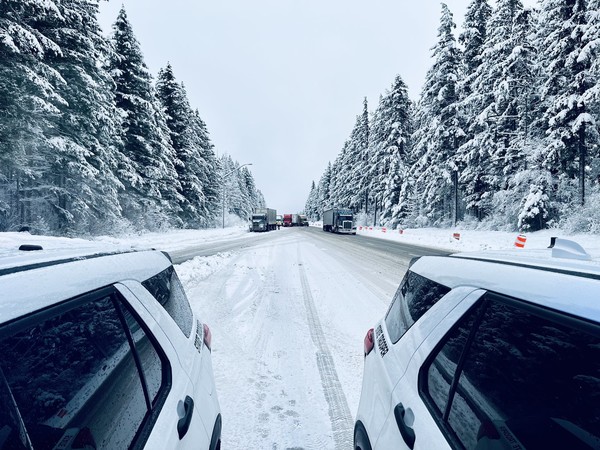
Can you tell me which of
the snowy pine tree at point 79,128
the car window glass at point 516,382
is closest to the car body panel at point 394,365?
the car window glass at point 516,382

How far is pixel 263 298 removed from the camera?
8172 millimetres

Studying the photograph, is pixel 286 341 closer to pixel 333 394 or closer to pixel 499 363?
pixel 333 394

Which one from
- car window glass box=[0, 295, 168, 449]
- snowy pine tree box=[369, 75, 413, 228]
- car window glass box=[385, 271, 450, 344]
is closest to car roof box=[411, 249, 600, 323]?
car window glass box=[385, 271, 450, 344]

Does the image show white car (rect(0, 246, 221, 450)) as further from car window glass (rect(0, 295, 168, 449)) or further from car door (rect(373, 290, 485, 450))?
car door (rect(373, 290, 485, 450))

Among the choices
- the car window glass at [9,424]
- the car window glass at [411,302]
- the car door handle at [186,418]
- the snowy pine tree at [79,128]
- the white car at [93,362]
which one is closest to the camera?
the car window glass at [9,424]

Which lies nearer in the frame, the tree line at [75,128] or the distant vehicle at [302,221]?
the tree line at [75,128]

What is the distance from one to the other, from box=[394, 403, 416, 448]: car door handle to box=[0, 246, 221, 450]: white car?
1.07 metres

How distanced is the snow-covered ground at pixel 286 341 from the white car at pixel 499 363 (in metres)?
1.00

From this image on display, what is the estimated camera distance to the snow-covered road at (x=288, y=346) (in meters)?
3.29

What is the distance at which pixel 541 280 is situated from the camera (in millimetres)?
1303

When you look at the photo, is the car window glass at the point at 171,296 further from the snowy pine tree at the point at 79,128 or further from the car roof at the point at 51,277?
the snowy pine tree at the point at 79,128

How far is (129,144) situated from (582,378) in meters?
31.4

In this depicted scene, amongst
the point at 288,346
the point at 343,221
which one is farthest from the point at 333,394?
the point at 343,221

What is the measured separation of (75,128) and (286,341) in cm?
2084
